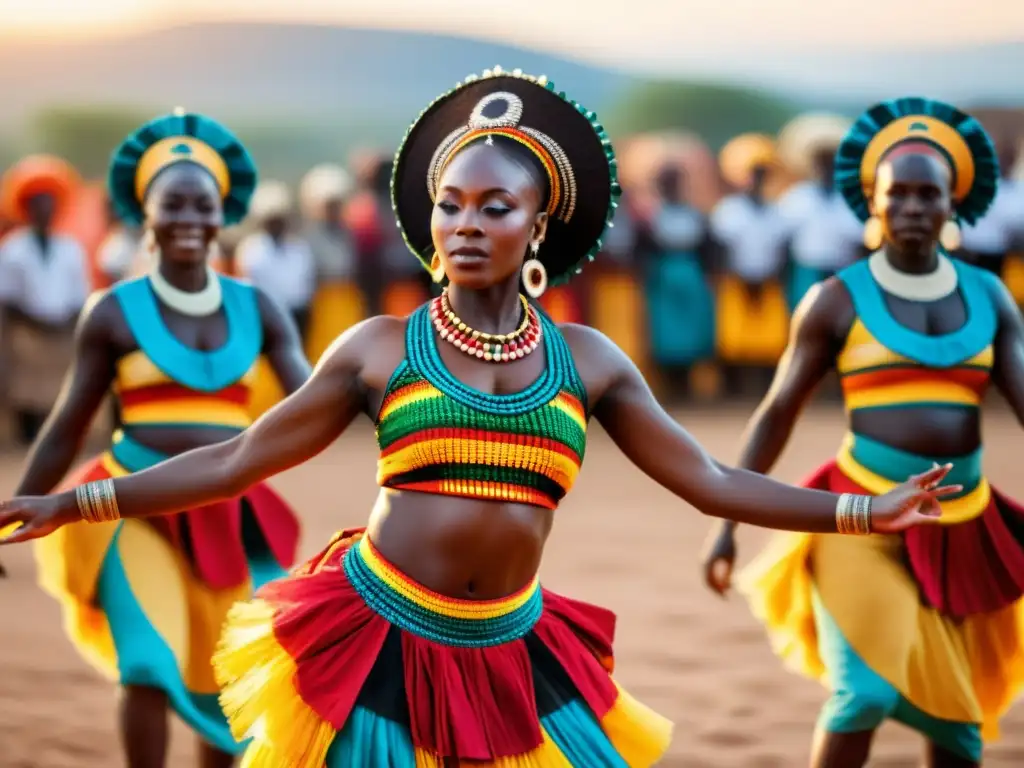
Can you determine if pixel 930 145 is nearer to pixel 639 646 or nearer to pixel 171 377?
pixel 171 377

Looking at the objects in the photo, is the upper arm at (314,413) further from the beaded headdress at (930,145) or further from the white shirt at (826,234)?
the white shirt at (826,234)

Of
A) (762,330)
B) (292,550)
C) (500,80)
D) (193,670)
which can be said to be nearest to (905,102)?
(500,80)

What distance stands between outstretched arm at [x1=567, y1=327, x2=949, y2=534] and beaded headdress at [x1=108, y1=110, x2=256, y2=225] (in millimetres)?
2419

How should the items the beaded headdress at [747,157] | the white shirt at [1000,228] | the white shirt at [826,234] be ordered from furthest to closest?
the beaded headdress at [747,157], the white shirt at [1000,228], the white shirt at [826,234]

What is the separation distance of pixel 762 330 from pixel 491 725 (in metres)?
14.7

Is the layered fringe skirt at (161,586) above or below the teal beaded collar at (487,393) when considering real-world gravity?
below

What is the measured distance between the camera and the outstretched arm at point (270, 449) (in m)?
4.12

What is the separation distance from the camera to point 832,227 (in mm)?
16906

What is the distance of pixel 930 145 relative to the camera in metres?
5.83

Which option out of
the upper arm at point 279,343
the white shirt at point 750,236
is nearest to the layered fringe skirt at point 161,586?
the upper arm at point 279,343

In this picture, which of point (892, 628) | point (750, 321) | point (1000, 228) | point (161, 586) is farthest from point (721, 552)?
point (750, 321)

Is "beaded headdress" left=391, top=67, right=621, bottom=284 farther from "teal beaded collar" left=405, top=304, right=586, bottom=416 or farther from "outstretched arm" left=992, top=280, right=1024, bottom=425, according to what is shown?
"outstretched arm" left=992, top=280, right=1024, bottom=425

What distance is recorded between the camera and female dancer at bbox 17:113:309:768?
18.3 ft

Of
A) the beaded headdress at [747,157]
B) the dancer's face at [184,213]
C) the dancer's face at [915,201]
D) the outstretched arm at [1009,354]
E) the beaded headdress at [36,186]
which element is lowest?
the outstretched arm at [1009,354]
